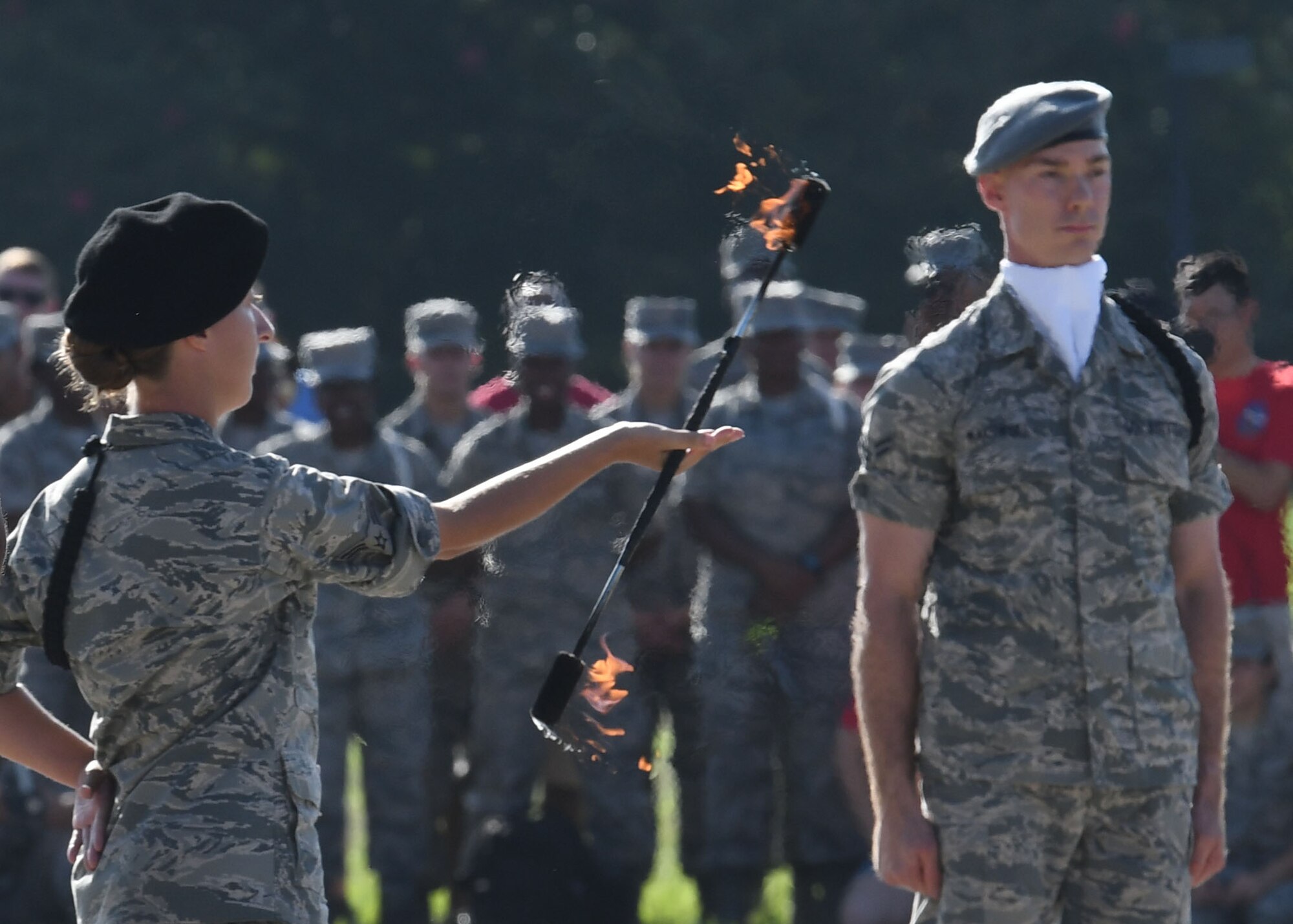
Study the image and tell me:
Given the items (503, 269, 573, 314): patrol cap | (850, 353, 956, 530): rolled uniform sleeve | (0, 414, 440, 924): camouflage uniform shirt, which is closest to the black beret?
(0, 414, 440, 924): camouflage uniform shirt

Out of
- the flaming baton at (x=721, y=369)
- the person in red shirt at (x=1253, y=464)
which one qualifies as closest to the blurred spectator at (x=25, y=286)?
the person in red shirt at (x=1253, y=464)

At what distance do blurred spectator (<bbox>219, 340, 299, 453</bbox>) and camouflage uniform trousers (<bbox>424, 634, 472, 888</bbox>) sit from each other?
4.52ft

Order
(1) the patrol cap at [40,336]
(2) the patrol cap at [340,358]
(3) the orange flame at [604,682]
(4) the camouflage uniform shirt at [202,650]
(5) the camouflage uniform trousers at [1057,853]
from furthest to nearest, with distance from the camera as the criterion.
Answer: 1. (1) the patrol cap at [40,336]
2. (2) the patrol cap at [340,358]
3. (3) the orange flame at [604,682]
4. (5) the camouflage uniform trousers at [1057,853]
5. (4) the camouflage uniform shirt at [202,650]

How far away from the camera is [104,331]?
8.86 ft

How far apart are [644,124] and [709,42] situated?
3023 millimetres

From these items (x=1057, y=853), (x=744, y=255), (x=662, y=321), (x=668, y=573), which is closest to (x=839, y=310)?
(x=662, y=321)

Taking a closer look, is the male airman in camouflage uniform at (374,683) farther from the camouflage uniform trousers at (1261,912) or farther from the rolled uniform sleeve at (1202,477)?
the rolled uniform sleeve at (1202,477)

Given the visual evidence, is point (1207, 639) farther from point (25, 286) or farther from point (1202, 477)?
point (25, 286)

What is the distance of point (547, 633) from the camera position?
5836 millimetres

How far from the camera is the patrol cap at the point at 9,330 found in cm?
724

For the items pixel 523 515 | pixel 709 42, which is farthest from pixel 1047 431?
pixel 709 42

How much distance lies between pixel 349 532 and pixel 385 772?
384cm

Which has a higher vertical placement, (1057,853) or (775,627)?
(1057,853)

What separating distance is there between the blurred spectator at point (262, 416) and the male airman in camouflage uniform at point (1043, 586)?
4150 millimetres
